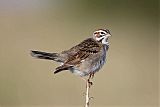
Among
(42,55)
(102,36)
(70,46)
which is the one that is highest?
(70,46)

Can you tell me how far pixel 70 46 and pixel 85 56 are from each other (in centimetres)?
651

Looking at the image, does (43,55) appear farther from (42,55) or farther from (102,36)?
(102,36)

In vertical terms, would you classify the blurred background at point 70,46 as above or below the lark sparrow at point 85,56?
above

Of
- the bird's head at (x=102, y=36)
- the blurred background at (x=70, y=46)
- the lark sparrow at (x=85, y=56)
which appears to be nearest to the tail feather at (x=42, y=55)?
the lark sparrow at (x=85, y=56)

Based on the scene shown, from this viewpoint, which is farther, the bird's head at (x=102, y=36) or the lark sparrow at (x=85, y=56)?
the bird's head at (x=102, y=36)

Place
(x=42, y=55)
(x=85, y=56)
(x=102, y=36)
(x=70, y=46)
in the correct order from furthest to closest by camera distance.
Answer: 1. (x=70, y=46)
2. (x=102, y=36)
3. (x=85, y=56)
4. (x=42, y=55)

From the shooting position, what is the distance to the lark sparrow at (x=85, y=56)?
7.42 metres

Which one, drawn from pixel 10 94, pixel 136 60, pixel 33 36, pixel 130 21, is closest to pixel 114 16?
pixel 130 21

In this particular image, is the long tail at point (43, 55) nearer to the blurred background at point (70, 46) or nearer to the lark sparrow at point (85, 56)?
the lark sparrow at point (85, 56)

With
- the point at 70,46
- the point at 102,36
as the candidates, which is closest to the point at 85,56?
the point at 102,36

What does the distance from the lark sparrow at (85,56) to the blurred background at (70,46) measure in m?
2.62

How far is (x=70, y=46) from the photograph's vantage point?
46.5 feet

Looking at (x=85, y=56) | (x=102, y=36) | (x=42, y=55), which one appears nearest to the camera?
(x=42, y=55)

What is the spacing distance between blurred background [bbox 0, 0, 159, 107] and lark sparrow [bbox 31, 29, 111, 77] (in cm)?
262
